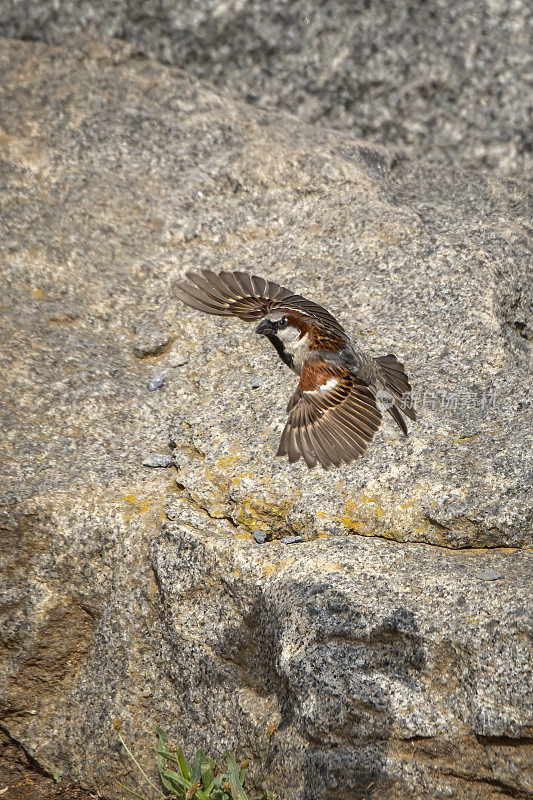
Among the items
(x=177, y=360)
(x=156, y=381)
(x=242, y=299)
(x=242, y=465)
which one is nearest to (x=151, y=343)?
(x=177, y=360)

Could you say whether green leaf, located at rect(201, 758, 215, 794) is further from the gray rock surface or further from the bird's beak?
the gray rock surface

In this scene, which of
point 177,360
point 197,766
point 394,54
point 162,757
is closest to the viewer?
point 197,766

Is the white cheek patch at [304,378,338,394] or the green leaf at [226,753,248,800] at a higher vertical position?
the white cheek patch at [304,378,338,394]

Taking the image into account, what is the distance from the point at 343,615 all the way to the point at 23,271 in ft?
11.7

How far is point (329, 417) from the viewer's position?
14.3 feet

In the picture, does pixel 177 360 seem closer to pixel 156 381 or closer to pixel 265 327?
pixel 156 381

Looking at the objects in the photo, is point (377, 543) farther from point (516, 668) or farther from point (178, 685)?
point (178, 685)

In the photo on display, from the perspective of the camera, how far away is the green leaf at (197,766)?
14.1ft

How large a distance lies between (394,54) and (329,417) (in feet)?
12.3

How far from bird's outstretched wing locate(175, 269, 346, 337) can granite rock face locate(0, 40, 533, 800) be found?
0.47 meters

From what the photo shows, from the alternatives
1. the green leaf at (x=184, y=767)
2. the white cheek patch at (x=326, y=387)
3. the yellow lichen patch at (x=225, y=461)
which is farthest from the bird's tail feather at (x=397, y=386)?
the green leaf at (x=184, y=767)

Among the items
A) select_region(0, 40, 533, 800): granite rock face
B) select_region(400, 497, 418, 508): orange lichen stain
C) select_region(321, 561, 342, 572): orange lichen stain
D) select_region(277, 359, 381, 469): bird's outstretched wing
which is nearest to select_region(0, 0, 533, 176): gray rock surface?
select_region(0, 40, 533, 800): granite rock face

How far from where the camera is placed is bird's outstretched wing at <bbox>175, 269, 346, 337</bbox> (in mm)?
4887

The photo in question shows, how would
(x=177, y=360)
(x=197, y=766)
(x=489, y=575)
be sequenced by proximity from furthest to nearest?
(x=177, y=360) < (x=197, y=766) < (x=489, y=575)
